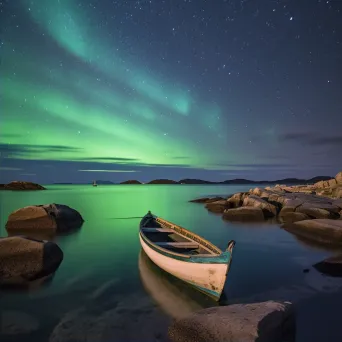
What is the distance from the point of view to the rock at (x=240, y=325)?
5.66 meters

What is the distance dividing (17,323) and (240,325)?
608 centimetres

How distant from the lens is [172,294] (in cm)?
916

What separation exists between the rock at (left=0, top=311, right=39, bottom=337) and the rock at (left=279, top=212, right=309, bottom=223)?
23.4 meters

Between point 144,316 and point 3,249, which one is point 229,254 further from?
point 3,249

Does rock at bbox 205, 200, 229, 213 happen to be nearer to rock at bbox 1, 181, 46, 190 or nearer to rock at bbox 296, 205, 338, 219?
rock at bbox 296, 205, 338, 219

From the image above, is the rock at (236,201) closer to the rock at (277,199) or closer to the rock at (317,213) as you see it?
the rock at (277,199)

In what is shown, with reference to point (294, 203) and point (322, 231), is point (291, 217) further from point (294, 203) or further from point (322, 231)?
point (322, 231)

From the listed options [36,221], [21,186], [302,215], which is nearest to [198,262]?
[36,221]

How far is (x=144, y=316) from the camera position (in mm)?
7676

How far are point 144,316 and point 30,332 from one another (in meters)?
3.00

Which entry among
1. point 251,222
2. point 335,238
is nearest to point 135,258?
point 335,238

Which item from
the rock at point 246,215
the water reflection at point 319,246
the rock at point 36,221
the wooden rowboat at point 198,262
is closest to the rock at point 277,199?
the rock at point 246,215

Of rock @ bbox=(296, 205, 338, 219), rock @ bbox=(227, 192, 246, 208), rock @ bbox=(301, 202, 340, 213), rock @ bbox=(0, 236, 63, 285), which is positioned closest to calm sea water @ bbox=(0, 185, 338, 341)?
rock @ bbox=(0, 236, 63, 285)

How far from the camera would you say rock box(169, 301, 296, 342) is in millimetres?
5660
